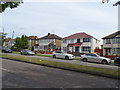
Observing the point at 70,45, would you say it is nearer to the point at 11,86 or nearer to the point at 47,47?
the point at 47,47

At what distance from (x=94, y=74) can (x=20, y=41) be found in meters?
56.4

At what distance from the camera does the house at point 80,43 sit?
166 feet

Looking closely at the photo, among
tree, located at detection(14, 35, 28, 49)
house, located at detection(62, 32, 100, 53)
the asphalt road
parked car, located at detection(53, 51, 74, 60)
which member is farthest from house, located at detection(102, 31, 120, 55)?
the asphalt road

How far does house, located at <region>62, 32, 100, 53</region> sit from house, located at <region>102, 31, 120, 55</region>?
5682 mm

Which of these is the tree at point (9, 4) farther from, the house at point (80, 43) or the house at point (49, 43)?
the house at point (49, 43)

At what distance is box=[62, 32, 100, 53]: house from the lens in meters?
50.6

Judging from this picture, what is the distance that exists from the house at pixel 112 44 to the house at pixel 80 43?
5682 millimetres

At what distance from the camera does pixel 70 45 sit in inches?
2175

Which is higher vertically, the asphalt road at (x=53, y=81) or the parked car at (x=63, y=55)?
the parked car at (x=63, y=55)

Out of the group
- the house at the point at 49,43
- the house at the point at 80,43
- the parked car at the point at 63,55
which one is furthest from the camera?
the house at the point at 49,43

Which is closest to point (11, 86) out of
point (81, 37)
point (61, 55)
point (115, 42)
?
point (61, 55)

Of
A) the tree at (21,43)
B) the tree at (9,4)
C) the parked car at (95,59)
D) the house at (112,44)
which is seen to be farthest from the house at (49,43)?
the tree at (9,4)

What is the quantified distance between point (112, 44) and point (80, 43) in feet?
39.4

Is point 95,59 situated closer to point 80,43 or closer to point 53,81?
point 53,81
